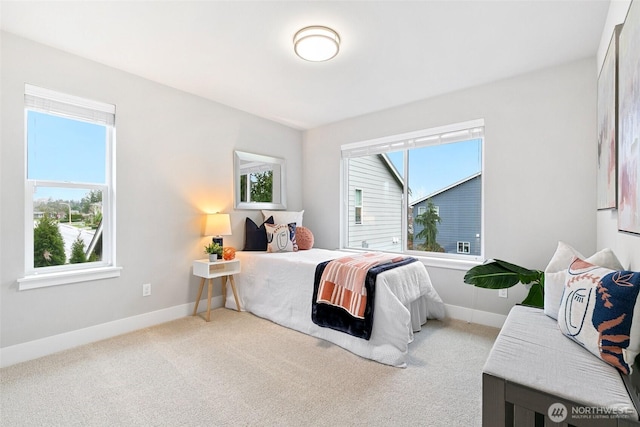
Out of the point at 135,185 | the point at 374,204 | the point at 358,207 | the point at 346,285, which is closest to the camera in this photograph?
the point at 346,285

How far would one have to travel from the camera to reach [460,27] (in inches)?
86.6

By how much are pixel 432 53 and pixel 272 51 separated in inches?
52.9

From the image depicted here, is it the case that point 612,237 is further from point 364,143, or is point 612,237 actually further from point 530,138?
point 364,143

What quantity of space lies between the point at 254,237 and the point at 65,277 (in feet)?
6.19

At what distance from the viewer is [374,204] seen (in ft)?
14.3

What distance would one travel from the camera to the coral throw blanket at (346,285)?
8.14 ft

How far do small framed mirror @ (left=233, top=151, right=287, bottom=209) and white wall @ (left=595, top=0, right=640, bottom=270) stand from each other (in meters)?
3.54

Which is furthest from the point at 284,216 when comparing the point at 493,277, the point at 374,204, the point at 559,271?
the point at 559,271

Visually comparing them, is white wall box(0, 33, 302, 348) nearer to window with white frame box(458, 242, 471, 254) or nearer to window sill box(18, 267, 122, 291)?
window sill box(18, 267, 122, 291)

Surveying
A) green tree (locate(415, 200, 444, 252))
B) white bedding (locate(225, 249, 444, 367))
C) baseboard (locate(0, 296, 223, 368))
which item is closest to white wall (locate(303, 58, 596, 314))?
green tree (locate(415, 200, 444, 252))

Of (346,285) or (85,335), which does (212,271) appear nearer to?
→ (85,335)

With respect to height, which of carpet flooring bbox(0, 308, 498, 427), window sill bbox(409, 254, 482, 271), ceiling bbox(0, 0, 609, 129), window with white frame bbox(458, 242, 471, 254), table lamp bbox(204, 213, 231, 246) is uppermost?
ceiling bbox(0, 0, 609, 129)

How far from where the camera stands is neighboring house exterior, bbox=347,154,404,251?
4.05m

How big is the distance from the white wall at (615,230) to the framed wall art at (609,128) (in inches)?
3.6
